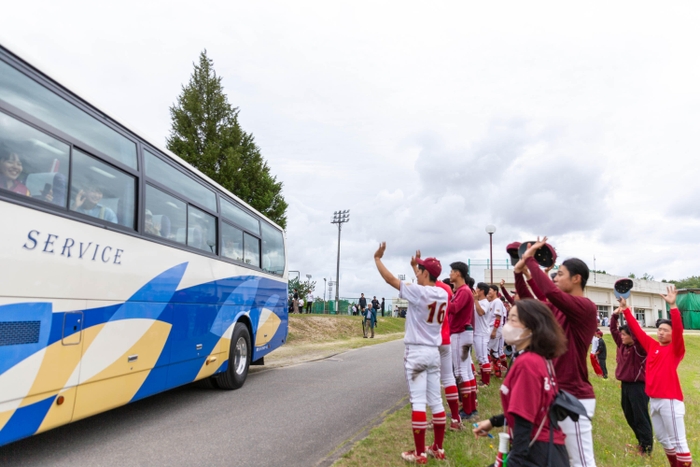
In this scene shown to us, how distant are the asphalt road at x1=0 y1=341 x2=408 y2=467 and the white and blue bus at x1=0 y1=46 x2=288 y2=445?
519mm

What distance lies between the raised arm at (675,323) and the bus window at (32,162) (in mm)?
5789

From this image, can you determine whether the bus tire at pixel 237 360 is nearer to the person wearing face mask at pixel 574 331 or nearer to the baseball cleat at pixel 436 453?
the baseball cleat at pixel 436 453

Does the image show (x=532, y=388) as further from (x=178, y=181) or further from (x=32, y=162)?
(x=178, y=181)

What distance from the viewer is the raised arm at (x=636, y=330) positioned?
555 cm

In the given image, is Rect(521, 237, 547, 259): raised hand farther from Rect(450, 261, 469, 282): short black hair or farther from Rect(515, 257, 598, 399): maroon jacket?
Rect(450, 261, 469, 282): short black hair

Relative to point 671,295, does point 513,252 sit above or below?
above

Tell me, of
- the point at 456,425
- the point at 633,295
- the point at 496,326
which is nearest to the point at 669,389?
the point at 456,425

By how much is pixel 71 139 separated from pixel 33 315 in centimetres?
175

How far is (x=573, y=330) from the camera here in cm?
359

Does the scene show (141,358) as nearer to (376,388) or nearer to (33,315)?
(33,315)

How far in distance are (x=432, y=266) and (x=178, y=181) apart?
4.18 meters

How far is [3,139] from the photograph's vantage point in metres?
4.20

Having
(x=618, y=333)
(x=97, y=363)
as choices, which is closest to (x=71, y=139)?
(x=97, y=363)

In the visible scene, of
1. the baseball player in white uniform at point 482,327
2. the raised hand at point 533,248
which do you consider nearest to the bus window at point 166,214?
the raised hand at point 533,248
